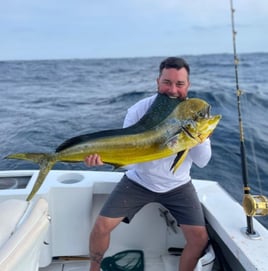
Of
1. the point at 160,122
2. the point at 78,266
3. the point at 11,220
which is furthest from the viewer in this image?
the point at 78,266

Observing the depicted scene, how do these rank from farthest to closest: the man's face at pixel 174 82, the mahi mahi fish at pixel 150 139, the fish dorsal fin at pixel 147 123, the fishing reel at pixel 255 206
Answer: the man's face at pixel 174 82, the fishing reel at pixel 255 206, the fish dorsal fin at pixel 147 123, the mahi mahi fish at pixel 150 139

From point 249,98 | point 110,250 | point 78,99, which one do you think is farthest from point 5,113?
point 110,250

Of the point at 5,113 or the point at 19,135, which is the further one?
the point at 5,113

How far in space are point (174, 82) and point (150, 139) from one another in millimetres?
607

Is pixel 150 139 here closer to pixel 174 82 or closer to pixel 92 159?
pixel 92 159

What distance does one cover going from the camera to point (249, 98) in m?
11.0

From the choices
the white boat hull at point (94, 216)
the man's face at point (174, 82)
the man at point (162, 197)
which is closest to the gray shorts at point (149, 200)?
the man at point (162, 197)

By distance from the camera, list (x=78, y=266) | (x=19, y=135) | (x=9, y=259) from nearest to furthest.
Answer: (x=9, y=259), (x=78, y=266), (x=19, y=135)

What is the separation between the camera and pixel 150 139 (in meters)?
1.82

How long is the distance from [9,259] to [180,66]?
154cm

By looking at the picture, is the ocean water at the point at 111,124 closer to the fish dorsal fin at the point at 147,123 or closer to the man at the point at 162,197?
the man at the point at 162,197

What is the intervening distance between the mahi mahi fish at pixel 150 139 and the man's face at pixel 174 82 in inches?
15.9

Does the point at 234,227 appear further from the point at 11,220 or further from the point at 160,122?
the point at 11,220

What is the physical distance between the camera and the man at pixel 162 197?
236 centimetres
